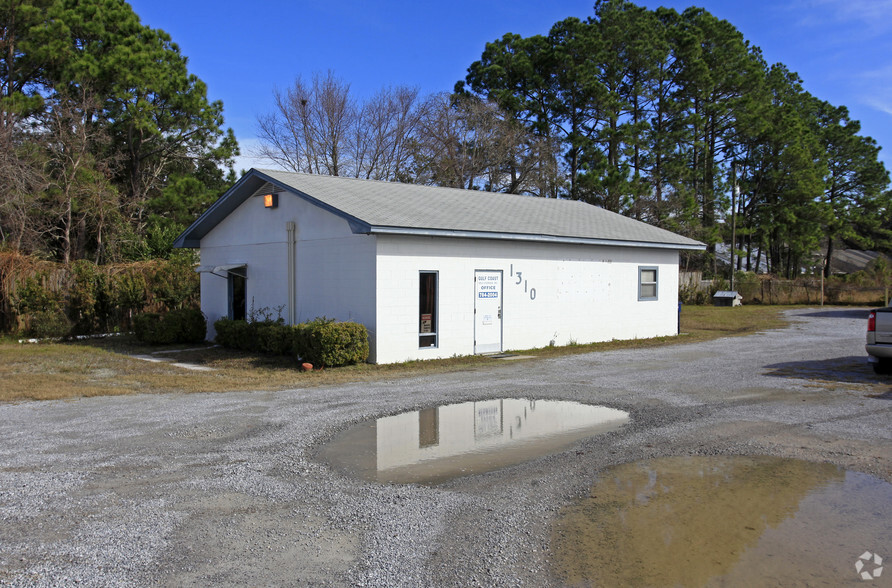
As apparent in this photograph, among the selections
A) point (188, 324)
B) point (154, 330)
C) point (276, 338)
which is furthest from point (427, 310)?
point (154, 330)

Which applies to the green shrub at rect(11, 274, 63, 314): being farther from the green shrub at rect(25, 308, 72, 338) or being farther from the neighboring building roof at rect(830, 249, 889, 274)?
the neighboring building roof at rect(830, 249, 889, 274)

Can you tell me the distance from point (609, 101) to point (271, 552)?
36280mm

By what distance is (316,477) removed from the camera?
19.7ft

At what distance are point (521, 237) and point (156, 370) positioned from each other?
8.39 metres

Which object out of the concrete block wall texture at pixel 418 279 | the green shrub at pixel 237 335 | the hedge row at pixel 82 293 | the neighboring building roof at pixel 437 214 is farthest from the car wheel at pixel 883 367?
the hedge row at pixel 82 293

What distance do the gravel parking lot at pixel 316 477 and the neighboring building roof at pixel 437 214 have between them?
4059mm

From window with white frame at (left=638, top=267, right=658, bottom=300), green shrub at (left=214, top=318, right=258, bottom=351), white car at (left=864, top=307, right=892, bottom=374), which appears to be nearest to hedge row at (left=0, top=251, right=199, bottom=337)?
green shrub at (left=214, top=318, right=258, bottom=351)

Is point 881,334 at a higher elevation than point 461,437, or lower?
higher

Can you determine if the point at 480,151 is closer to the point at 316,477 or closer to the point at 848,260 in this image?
the point at 316,477

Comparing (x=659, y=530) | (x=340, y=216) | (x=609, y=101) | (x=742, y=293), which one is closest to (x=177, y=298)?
(x=340, y=216)

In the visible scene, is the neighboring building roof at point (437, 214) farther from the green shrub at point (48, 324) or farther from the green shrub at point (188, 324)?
the green shrub at point (48, 324)

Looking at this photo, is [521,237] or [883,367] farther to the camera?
[521,237]

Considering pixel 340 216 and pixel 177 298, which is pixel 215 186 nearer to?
pixel 177 298

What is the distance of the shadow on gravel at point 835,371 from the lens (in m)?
11.3
